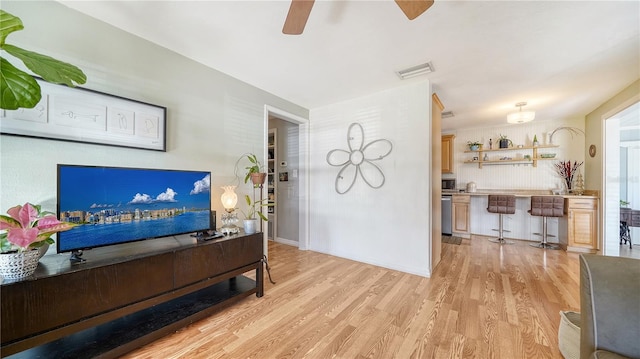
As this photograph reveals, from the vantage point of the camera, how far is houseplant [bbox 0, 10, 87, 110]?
2.89 ft

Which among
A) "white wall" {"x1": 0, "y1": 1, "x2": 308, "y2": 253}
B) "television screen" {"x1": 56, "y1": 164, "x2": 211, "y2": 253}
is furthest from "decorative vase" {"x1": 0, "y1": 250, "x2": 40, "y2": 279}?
"white wall" {"x1": 0, "y1": 1, "x2": 308, "y2": 253}

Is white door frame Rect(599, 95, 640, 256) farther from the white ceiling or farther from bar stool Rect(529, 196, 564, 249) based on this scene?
the white ceiling

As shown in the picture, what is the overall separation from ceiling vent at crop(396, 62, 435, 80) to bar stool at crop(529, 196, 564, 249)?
3304mm

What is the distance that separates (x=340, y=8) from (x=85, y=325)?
8.31 feet

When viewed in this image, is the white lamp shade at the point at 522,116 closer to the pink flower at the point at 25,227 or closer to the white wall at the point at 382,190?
the white wall at the point at 382,190

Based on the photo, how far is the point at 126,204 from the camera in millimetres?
1636

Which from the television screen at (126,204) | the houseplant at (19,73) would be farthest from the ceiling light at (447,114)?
the houseplant at (19,73)

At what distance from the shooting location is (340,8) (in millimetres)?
1590

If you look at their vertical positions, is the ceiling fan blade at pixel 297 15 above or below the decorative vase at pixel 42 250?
above

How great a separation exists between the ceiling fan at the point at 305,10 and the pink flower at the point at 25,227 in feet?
5.62

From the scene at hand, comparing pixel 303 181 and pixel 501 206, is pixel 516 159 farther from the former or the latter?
pixel 303 181

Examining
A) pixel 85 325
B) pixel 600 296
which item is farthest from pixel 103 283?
pixel 600 296

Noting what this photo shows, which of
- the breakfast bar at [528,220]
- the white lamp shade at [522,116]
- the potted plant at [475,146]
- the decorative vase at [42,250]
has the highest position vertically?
the white lamp shade at [522,116]

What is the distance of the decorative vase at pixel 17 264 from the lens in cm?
108
